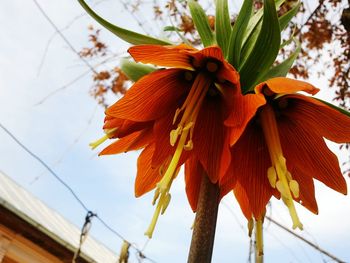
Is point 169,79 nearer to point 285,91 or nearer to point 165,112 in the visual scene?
point 165,112

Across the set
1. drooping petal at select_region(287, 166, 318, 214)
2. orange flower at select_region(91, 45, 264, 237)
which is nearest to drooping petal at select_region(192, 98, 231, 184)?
orange flower at select_region(91, 45, 264, 237)

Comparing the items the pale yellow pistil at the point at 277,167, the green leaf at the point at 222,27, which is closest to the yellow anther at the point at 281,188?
the pale yellow pistil at the point at 277,167

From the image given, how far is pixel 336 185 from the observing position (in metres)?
0.51

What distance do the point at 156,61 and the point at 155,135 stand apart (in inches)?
4.2

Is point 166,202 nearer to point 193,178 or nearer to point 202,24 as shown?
point 193,178

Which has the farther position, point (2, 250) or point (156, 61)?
point (2, 250)

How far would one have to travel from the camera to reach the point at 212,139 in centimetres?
53

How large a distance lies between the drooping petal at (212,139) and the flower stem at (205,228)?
68mm

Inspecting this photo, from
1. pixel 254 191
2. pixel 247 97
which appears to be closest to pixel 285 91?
pixel 247 97

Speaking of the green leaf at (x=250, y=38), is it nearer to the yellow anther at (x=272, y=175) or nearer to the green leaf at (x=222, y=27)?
the green leaf at (x=222, y=27)

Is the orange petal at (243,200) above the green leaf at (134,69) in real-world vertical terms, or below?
below

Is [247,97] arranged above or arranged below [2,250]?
below

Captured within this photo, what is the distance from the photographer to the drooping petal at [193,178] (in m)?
0.53

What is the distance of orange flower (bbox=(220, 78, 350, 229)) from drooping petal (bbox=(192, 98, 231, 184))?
2 centimetres
